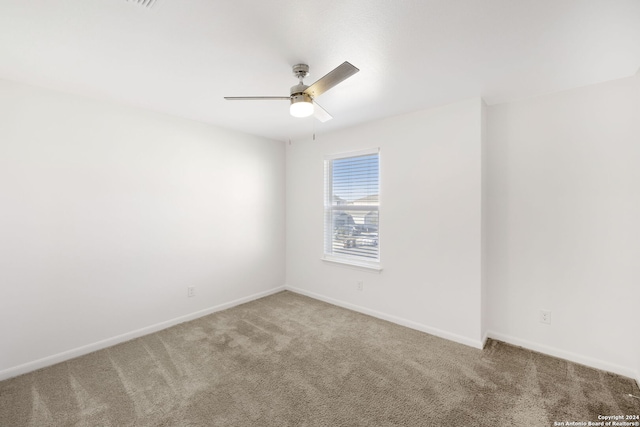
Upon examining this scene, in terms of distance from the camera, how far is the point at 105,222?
266 centimetres

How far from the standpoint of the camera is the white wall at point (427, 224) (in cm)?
266

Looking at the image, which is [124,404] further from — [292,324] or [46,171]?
[46,171]

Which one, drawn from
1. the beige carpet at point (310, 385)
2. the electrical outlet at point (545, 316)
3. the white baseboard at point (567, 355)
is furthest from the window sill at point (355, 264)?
the electrical outlet at point (545, 316)

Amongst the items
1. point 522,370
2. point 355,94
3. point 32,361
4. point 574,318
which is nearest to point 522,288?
point 574,318

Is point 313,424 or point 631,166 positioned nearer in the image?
point 313,424

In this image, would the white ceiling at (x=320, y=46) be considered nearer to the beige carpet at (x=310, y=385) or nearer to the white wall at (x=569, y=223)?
the white wall at (x=569, y=223)

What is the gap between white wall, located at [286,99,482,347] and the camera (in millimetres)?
2664

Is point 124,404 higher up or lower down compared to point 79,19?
lower down

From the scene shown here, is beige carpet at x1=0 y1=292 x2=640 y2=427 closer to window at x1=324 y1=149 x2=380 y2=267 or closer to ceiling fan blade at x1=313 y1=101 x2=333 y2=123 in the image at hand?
window at x1=324 y1=149 x2=380 y2=267

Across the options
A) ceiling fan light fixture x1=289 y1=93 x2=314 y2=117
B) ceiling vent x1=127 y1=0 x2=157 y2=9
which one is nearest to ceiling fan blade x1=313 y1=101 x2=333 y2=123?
ceiling fan light fixture x1=289 y1=93 x2=314 y2=117

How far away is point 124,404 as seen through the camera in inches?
74.5

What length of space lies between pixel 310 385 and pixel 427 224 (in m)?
1.92

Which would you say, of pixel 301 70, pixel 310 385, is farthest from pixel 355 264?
pixel 301 70

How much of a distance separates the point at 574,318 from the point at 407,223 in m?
1.64
